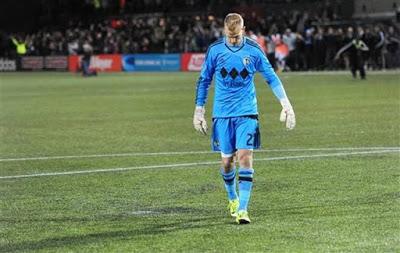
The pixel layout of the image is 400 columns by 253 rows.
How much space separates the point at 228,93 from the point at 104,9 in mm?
59708

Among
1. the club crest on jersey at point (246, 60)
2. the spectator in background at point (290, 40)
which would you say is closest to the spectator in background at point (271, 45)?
the spectator in background at point (290, 40)

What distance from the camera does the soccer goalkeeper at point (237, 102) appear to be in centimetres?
934

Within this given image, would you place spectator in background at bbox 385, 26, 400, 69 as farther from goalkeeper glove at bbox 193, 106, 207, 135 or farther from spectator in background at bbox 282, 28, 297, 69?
goalkeeper glove at bbox 193, 106, 207, 135

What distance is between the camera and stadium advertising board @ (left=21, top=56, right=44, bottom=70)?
212ft

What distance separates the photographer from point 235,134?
9492 mm

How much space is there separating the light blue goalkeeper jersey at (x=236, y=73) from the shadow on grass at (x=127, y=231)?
111cm

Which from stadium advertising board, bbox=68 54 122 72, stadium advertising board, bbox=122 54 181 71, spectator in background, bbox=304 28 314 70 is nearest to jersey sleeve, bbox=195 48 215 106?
spectator in background, bbox=304 28 314 70

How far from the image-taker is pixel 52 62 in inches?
2504

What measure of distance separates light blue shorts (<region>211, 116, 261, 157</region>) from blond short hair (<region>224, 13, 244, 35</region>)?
88 cm

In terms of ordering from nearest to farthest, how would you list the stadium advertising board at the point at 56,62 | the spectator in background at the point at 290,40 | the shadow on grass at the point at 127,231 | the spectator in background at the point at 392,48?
1. the shadow on grass at the point at 127,231
2. the spectator in background at the point at 392,48
3. the spectator in background at the point at 290,40
4. the stadium advertising board at the point at 56,62

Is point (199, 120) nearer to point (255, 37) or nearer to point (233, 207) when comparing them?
point (233, 207)

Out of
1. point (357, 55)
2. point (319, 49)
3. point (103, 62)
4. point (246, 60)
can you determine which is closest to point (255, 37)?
point (319, 49)

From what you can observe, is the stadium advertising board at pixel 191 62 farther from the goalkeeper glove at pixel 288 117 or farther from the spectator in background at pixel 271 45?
the goalkeeper glove at pixel 288 117

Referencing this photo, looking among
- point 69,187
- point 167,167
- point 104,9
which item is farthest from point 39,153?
point 104,9
